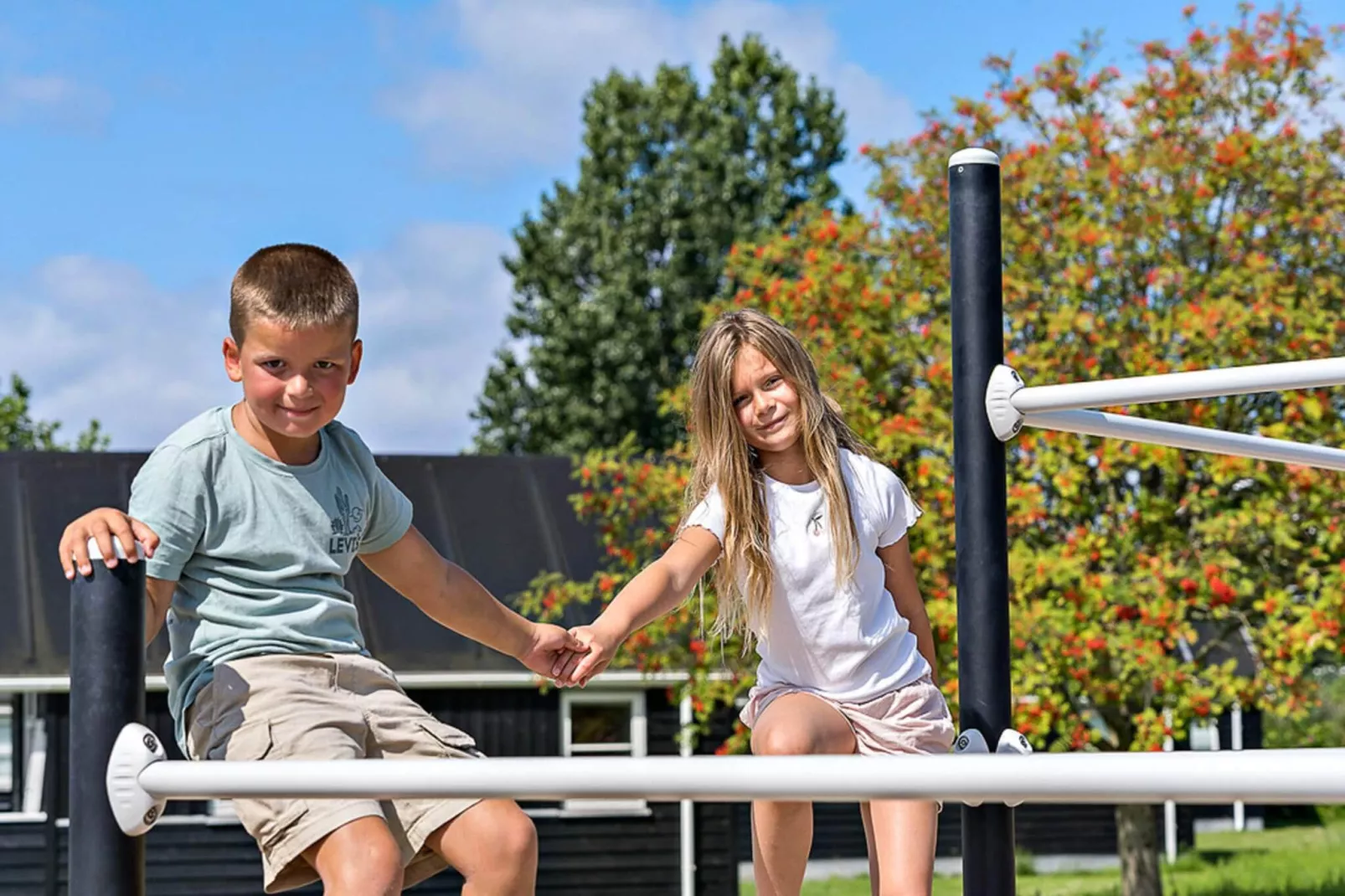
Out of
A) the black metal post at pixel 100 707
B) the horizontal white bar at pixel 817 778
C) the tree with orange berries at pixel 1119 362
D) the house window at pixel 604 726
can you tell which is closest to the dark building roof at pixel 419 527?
the house window at pixel 604 726

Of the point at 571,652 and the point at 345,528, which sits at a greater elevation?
the point at 345,528

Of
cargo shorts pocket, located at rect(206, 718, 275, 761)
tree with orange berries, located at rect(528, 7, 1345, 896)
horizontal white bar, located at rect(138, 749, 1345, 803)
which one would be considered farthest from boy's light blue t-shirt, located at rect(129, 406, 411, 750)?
tree with orange berries, located at rect(528, 7, 1345, 896)

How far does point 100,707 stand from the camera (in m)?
1.67

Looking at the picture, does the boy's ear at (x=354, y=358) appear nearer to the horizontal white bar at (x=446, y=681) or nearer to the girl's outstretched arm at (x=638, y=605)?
the girl's outstretched arm at (x=638, y=605)

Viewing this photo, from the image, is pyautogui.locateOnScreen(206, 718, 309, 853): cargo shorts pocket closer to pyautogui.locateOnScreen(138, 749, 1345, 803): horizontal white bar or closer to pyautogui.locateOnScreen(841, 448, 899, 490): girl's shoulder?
pyautogui.locateOnScreen(138, 749, 1345, 803): horizontal white bar

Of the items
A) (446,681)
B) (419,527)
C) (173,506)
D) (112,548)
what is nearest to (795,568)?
(173,506)

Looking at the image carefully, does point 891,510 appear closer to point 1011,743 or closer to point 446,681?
point 1011,743

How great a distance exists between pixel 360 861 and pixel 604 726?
12.9 meters

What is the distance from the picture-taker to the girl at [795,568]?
293 centimetres

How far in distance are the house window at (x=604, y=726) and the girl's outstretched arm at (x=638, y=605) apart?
11835 mm

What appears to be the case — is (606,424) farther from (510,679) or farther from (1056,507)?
(1056,507)

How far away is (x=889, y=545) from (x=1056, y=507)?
23.1 ft

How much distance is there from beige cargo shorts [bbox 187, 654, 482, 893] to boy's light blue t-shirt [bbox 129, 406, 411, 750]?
3 centimetres

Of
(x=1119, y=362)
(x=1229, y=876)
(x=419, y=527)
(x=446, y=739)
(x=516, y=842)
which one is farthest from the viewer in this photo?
(x=1229, y=876)
